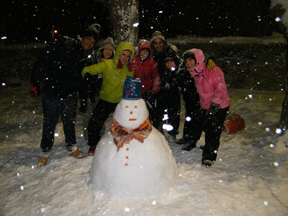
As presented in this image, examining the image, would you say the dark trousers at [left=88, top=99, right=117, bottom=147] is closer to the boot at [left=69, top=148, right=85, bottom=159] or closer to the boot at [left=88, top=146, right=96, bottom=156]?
the boot at [left=88, top=146, right=96, bottom=156]

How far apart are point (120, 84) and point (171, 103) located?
1.06m

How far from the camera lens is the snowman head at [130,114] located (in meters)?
2.64

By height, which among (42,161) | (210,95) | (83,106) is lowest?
(42,161)

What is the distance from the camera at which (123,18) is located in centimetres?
489

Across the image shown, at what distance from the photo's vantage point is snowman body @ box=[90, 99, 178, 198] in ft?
8.68

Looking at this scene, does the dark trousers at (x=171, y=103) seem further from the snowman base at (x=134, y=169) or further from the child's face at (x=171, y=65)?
the snowman base at (x=134, y=169)

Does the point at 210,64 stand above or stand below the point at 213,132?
above

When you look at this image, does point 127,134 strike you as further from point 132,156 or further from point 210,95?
point 210,95

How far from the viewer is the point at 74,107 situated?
362cm

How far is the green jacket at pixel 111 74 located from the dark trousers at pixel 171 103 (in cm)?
77

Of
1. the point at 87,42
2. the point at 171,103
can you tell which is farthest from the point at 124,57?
the point at 171,103

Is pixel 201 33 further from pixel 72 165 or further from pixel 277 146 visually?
pixel 72 165

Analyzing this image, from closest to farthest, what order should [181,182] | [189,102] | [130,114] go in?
1. [130,114]
2. [181,182]
3. [189,102]

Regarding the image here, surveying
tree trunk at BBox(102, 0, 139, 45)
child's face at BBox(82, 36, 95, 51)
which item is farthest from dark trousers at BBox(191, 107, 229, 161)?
tree trunk at BBox(102, 0, 139, 45)
